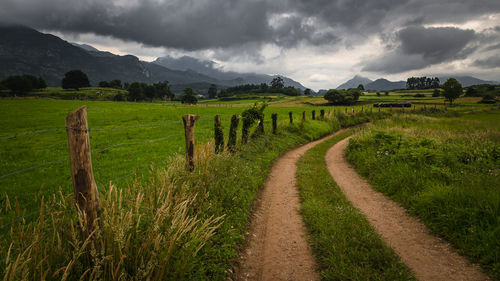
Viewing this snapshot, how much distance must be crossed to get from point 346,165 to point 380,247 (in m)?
7.04

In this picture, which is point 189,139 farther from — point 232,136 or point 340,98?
point 340,98

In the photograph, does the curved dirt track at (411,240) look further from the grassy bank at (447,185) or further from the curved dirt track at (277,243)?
the curved dirt track at (277,243)

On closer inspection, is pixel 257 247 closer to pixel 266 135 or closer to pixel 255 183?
pixel 255 183

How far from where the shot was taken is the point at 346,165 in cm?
1074

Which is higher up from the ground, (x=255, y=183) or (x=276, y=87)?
(x=276, y=87)

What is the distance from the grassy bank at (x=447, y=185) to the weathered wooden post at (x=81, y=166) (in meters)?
6.01

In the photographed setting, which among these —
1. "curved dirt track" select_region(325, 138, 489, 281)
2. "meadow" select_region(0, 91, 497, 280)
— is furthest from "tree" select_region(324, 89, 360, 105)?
"curved dirt track" select_region(325, 138, 489, 281)

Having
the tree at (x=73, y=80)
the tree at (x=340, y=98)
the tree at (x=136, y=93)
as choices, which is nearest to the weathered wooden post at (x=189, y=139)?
the tree at (x=340, y=98)

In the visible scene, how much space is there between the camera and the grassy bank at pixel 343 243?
355 cm

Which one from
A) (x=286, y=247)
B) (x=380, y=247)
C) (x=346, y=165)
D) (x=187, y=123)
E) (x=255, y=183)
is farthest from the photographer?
(x=346, y=165)

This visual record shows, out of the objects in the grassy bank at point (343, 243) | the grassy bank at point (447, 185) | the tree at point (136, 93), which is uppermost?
the tree at point (136, 93)

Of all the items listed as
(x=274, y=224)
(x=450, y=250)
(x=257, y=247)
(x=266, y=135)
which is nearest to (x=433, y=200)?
(x=450, y=250)

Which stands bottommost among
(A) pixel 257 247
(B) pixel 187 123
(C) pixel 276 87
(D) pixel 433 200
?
(A) pixel 257 247

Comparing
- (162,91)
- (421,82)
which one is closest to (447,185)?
(162,91)
